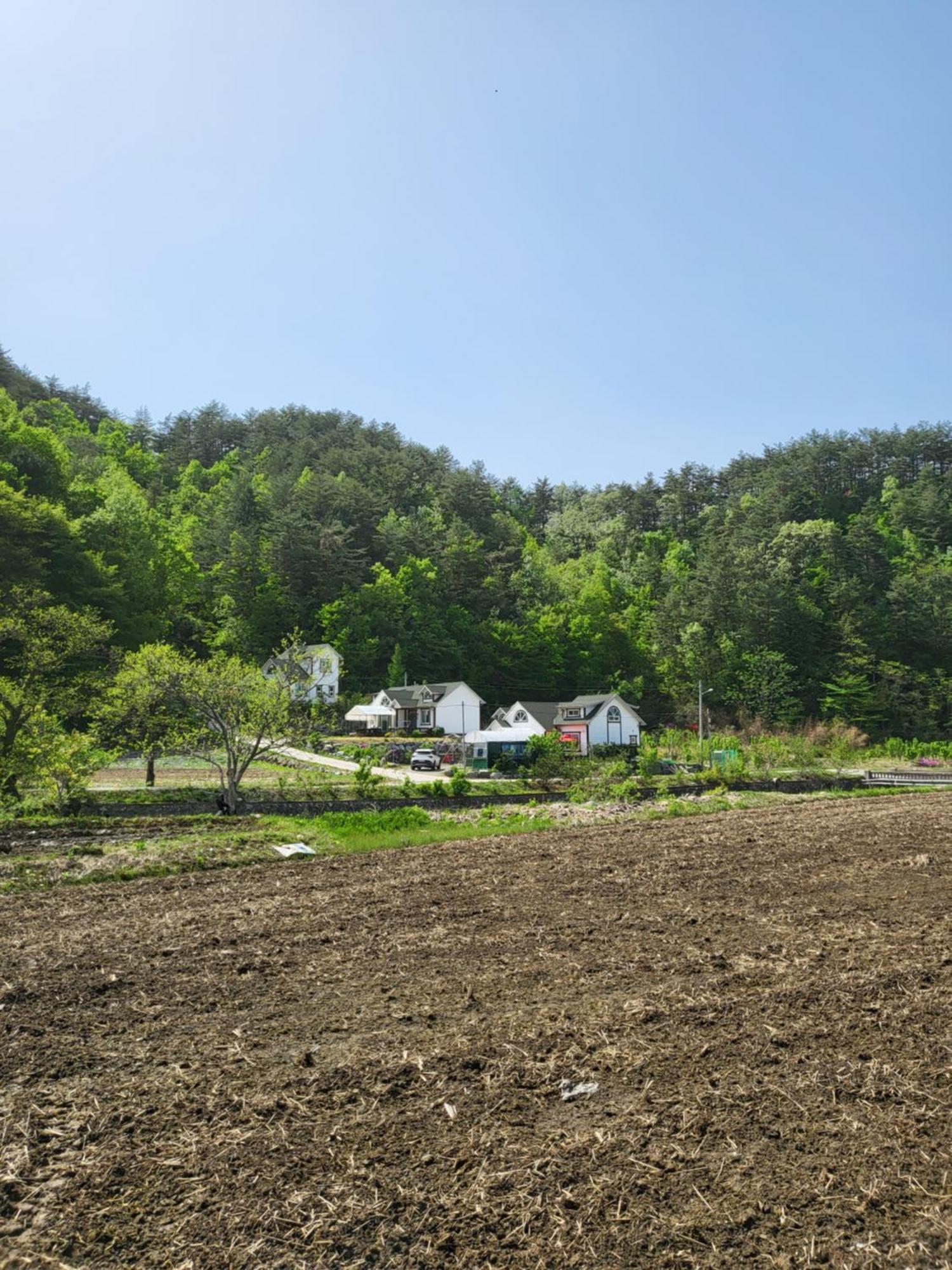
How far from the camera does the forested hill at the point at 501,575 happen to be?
57438mm

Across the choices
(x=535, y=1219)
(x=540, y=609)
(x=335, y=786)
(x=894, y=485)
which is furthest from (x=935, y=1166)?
(x=894, y=485)

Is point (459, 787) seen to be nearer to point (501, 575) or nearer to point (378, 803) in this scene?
point (378, 803)

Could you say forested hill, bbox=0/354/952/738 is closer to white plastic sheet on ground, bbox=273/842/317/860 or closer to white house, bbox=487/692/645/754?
white house, bbox=487/692/645/754

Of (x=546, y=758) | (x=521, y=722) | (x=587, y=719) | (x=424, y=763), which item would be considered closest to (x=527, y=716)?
(x=521, y=722)

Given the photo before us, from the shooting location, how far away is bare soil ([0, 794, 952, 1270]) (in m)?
3.30

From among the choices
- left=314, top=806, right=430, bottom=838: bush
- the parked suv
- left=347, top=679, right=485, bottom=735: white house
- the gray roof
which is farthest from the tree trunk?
the gray roof

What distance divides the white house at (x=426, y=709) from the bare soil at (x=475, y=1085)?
151ft

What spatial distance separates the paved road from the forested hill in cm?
1536

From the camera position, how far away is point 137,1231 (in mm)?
3277

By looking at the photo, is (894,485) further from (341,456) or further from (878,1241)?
(878,1241)

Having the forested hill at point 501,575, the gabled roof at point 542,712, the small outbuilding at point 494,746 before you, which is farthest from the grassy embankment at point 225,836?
the forested hill at point 501,575

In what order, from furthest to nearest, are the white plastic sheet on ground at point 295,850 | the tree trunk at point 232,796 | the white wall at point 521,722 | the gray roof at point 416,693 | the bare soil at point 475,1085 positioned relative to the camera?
the gray roof at point 416,693 < the white wall at point 521,722 < the tree trunk at point 232,796 < the white plastic sheet on ground at point 295,850 < the bare soil at point 475,1085

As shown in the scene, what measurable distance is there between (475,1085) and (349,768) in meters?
30.2

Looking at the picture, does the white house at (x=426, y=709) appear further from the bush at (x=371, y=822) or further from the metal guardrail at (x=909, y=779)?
the bush at (x=371, y=822)
